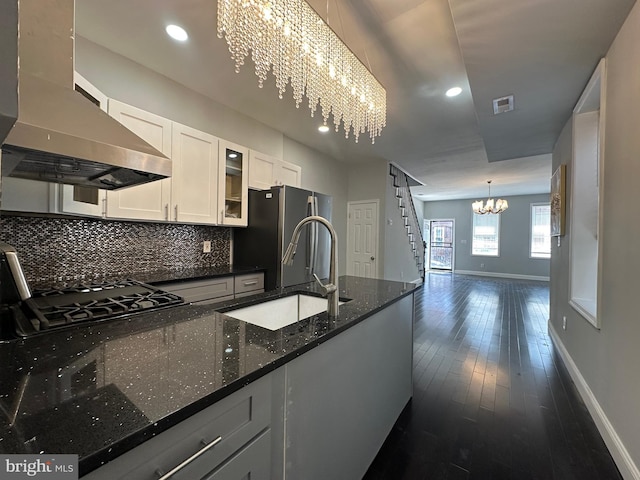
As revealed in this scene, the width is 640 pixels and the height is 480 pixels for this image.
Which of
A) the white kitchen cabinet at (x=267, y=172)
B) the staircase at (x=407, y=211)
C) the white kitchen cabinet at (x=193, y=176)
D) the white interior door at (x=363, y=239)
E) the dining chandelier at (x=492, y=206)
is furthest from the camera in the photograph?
the dining chandelier at (x=492, y=206)

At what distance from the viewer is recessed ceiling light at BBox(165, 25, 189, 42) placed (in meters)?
2.02

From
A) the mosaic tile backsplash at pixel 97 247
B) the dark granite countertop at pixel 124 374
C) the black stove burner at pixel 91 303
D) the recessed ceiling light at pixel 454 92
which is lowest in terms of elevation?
the dark granite countertop at pixel 124 374

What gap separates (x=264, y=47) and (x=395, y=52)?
1192mm

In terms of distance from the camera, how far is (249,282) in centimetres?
285

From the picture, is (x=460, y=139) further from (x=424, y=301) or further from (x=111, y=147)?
(x=111, y=147)

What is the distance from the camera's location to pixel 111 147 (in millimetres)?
1098

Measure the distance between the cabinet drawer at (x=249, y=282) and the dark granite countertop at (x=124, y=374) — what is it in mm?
1526

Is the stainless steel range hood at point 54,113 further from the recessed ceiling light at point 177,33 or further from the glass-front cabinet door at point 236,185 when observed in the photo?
the glass-front cabinet door at point 236,185

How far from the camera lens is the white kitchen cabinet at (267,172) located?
10.4 feet

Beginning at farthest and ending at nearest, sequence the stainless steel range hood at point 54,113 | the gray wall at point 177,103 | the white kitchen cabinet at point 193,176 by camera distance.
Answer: the white kitchen cabinet at point 193,176 < the gray wall at point 177,103 < the stainless steel range hood at point 54,113

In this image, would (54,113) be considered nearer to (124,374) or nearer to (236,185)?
Answer: (124,374)

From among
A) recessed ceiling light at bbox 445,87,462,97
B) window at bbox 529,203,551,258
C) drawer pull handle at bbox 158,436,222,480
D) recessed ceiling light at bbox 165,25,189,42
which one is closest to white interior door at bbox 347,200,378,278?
recessed ceiling light at bbox 445,87,462,97

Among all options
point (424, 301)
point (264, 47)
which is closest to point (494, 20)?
point (264, 47)

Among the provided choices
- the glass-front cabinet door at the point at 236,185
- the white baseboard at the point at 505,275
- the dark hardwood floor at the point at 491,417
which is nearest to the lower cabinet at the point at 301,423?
the dark hardwood floor at the point at 491,417
